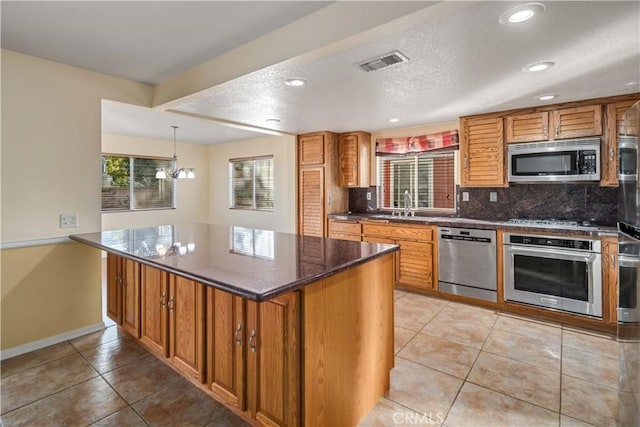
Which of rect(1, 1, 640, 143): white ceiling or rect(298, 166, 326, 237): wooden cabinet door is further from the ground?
rect(1, 1, 640, 143): white ceiling

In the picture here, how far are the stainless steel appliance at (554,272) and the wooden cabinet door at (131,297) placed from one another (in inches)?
136

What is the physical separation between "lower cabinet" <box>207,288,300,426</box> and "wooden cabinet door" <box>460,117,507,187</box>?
3183 mm

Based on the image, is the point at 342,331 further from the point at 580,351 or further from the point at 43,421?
the point at 580,351

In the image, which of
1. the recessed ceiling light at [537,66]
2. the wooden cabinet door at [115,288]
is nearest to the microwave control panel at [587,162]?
the recessed ceiling light at [537,66]

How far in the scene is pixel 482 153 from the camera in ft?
12.3

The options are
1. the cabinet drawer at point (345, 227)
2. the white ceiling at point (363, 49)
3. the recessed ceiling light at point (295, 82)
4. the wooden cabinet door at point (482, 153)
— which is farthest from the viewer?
the cabinet drawer at point (345, 227)

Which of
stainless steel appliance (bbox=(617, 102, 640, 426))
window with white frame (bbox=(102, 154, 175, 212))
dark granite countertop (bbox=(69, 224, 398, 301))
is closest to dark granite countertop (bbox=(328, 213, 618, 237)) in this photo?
stainless steel appliance (bbox=(617, 102, 640, 426))

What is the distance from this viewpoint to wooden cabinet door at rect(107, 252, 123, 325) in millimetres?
2656

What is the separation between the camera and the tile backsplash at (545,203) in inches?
130

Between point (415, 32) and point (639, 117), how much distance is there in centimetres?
116

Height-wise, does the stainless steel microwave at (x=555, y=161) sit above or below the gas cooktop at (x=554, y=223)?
above

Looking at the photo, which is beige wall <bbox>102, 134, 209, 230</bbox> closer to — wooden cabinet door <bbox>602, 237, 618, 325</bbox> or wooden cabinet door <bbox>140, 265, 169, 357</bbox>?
wooden cabinet door <bbox>140, 265, 169, 357</bbox>

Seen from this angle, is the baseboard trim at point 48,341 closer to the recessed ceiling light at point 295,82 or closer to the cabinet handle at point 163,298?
the cabinet handle at point 163,298

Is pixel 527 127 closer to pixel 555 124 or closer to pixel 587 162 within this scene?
pixel 555 124
